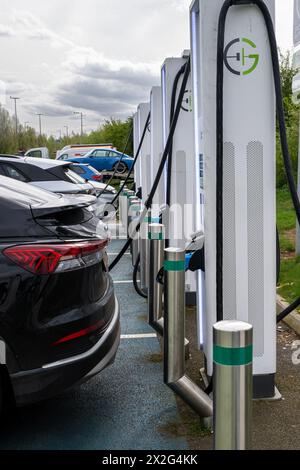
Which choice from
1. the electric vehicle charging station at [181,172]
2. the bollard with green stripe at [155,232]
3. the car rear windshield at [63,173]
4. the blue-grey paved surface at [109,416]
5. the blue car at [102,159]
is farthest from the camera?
the blue car at [102,159]

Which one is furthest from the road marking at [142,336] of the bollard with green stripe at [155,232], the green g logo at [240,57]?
the green g logo at [240,57]

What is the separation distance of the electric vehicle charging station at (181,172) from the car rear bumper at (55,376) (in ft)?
8.39

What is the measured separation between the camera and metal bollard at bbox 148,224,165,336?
14.6 feet

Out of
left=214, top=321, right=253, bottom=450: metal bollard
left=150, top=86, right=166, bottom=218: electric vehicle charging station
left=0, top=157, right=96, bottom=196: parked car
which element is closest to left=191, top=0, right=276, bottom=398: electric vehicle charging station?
left=214, top=321, right=253, bottom=450: metal bollard

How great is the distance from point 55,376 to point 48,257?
67cm

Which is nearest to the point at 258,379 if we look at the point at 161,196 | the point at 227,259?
the point at 227,259

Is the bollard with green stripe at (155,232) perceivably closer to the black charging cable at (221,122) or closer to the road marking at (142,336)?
the black charging cable at (221,122)

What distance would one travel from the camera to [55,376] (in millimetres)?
3047

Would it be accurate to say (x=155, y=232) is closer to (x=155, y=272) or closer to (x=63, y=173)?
(x=155, y=272)

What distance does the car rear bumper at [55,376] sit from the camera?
118 inches
